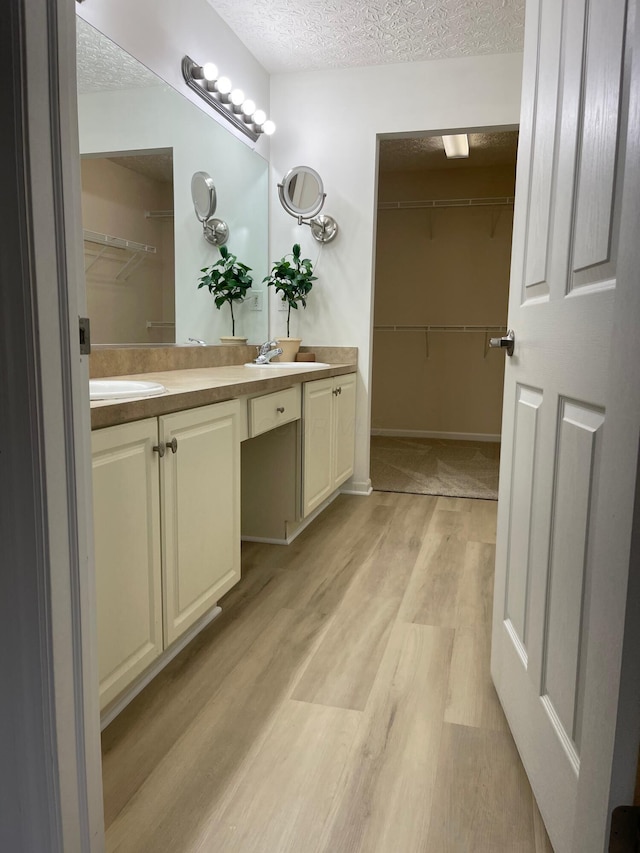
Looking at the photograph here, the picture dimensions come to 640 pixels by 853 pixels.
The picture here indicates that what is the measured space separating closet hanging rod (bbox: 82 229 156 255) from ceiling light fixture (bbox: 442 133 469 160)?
2.45 m

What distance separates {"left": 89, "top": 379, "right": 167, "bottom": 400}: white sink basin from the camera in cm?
133

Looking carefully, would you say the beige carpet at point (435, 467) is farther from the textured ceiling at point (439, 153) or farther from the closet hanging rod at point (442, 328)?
the textured ceiling at point (439, 153)

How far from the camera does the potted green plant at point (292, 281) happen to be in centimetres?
327

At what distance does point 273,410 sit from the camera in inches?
88.2

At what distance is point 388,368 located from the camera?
17.2ft

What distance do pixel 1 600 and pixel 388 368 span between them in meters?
4.60

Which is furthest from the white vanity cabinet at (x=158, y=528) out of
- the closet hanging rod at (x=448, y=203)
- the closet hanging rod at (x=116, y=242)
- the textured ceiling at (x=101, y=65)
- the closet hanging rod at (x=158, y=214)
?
the closet hanging rod at (x=448, y=203)

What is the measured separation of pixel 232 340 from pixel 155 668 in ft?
5.94

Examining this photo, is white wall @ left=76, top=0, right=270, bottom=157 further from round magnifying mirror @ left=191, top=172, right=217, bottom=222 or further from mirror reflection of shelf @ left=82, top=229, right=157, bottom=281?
mirror reflection of shelf @ left=82, top=229, right=157, bottom=281

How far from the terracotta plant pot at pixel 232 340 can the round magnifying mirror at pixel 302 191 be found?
2.58 ft

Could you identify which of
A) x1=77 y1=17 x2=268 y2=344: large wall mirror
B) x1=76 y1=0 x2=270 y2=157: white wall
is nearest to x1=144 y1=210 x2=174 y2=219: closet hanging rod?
x1=77 y1=17 x2=268 y2=344: large wall mirror

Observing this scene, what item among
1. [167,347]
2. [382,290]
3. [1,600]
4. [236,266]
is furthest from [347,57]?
[1,600]

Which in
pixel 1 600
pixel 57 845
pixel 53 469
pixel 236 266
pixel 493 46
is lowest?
pixel 57 845

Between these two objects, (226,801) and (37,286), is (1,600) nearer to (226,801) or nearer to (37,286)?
(37,286)
